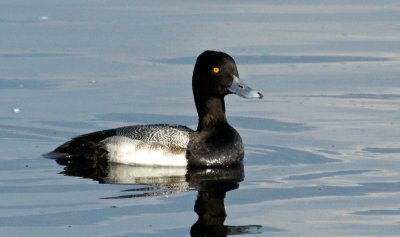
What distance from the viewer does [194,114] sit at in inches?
616

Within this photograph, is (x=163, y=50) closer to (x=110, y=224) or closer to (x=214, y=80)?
(x=214, y=80)

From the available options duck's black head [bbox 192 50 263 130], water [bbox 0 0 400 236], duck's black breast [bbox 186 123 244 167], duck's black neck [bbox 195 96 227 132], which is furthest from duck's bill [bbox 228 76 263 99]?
water [bbox 0 0 400 236]

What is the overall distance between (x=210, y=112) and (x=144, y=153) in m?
0.96

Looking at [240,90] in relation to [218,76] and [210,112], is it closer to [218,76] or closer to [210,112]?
[218,76]

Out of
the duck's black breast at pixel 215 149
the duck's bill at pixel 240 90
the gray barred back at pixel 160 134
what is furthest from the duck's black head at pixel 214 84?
the gray barred back at pixel 160 134

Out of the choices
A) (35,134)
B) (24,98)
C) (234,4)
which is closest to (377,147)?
(35,134)

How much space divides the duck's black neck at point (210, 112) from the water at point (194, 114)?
1.51ft

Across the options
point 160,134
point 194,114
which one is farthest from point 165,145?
point 194,114

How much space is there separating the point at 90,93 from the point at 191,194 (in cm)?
508

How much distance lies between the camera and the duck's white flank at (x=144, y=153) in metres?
13.3

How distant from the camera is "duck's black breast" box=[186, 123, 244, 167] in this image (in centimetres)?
1338

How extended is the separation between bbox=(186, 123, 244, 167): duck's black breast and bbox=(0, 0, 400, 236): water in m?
0.25

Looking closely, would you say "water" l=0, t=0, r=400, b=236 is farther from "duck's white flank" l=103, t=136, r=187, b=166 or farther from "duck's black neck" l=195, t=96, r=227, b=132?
"duck's black neck" l=195, t=96, r=227, b=132

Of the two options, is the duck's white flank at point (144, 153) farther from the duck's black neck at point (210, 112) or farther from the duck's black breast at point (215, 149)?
the duck's black neck at point (210, 112)
